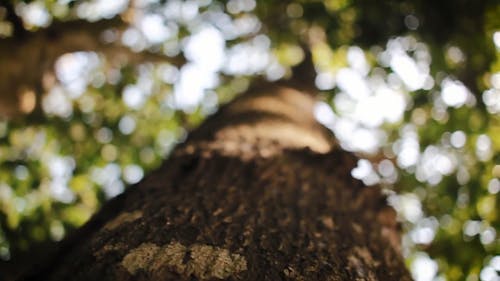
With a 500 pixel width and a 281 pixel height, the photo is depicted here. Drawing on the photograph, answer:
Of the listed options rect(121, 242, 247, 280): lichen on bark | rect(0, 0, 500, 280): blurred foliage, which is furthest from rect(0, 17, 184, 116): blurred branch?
rect(121, 242, 247, 280): lichen on bark

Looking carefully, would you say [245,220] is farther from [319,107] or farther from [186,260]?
[319,107]

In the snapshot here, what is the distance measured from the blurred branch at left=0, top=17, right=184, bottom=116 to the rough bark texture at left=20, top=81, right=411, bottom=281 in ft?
4.07

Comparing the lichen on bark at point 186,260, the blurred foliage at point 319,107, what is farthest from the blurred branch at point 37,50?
the lichen on bark at point 186,260

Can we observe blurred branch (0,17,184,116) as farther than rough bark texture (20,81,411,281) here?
Yes

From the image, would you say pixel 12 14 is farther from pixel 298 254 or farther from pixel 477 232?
pixel 477 232

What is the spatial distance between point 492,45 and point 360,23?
76 centimetres

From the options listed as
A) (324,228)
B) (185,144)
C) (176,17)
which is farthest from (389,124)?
(324,228)

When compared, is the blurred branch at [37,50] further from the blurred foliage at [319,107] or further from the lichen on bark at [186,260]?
the lichen on bark at [186,260]

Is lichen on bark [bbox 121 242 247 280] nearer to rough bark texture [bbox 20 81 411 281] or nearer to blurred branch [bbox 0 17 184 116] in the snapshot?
rough bark texture [bbox 20 81 411 281]

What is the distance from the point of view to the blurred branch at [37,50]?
8.84 feet

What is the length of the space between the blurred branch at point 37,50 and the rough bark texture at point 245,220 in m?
1.24

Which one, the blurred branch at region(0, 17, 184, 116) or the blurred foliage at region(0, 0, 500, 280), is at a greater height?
the blurred branch at region(0, 17, 184, 116)

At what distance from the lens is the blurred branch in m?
2.70

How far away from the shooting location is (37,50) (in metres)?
2.77
